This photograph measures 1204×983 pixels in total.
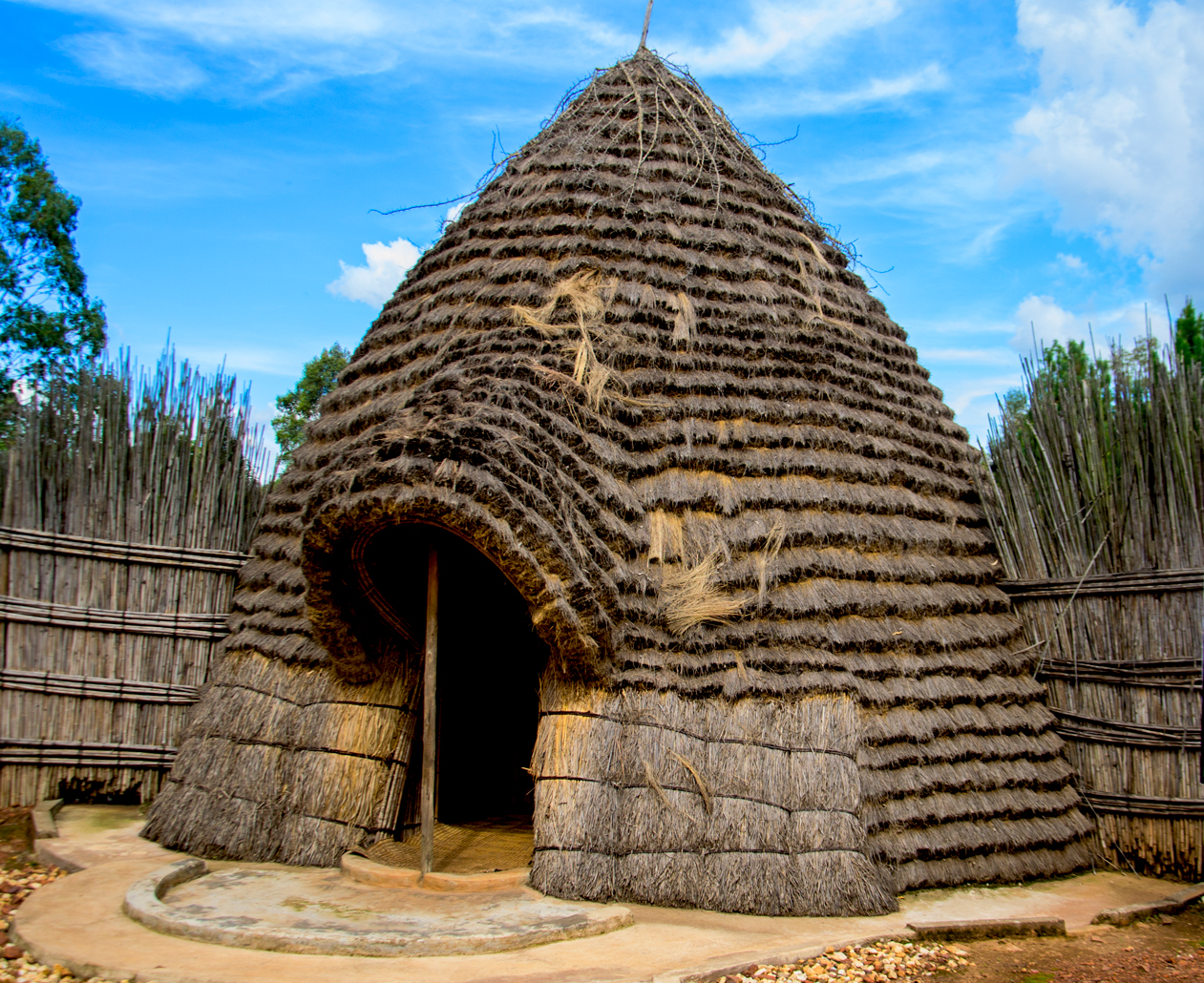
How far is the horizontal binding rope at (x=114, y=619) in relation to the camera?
7.36 m

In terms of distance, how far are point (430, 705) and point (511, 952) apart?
157cm

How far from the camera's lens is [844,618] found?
247 inches

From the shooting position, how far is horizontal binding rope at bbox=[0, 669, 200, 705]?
7.29 metres

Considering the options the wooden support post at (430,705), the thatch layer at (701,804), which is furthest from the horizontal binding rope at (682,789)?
the wooden support post at (430,705)

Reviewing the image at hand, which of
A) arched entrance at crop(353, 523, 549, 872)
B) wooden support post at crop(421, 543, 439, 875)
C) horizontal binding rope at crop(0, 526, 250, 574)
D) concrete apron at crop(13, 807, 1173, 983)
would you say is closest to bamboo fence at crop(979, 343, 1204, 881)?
concrete apron at crop(13, 807, 1173, 983)

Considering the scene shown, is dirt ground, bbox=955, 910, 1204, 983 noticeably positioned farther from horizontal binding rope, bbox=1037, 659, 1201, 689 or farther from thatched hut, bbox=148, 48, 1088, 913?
horizontal binding rope, bbox=1037, 659, 1201, 689

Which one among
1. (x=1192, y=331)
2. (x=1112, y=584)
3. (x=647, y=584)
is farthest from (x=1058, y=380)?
(x=1192, y=331)

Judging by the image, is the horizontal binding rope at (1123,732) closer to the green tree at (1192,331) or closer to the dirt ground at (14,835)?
the dirt ground at (14,835)

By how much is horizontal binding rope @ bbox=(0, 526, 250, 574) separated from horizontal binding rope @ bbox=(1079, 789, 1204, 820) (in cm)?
720

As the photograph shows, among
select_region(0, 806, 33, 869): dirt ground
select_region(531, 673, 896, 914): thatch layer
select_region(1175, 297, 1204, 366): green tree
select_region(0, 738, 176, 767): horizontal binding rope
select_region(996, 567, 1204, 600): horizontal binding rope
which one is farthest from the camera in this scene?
select_region(1175, 297, 1204, 366): green tree

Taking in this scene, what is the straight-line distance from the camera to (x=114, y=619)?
7.60m

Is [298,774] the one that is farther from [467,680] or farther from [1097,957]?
[1097,957]

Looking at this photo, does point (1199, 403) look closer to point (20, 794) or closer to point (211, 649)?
point (211, 649)

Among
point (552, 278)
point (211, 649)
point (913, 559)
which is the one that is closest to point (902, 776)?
point (913, 559)
